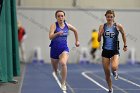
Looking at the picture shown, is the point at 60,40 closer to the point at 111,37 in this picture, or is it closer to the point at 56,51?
the point at 56,51

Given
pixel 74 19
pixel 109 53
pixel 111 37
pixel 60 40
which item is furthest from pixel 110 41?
pixel 74 19

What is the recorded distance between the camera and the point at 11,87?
11906mm

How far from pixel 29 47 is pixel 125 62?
631cm

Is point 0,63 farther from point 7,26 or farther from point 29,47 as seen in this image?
point 29,47

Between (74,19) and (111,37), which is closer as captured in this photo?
(111,37)

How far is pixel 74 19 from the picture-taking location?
86.7 feet

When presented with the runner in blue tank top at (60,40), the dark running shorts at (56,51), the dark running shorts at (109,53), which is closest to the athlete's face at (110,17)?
the dark running shorts at (109,53)

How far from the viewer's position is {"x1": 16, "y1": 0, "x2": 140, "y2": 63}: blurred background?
85.8ft

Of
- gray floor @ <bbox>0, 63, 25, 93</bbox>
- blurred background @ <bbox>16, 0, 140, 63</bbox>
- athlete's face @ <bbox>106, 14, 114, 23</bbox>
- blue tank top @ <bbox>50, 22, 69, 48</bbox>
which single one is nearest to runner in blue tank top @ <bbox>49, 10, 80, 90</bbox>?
blue tank top @ <bbox>50, 22, 69, 48</bbox>

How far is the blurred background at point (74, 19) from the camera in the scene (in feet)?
85.8

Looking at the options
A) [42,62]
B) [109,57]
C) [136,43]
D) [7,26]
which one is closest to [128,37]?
[136,43]

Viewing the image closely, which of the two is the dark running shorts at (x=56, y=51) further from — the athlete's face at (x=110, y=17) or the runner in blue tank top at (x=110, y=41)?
the athlete's face at (x=110, y=17)

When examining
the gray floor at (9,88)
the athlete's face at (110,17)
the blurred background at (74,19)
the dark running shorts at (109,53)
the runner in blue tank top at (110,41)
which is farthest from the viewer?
the blurred background at (74,19)

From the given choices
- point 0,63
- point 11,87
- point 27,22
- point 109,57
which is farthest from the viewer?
point 27,22
